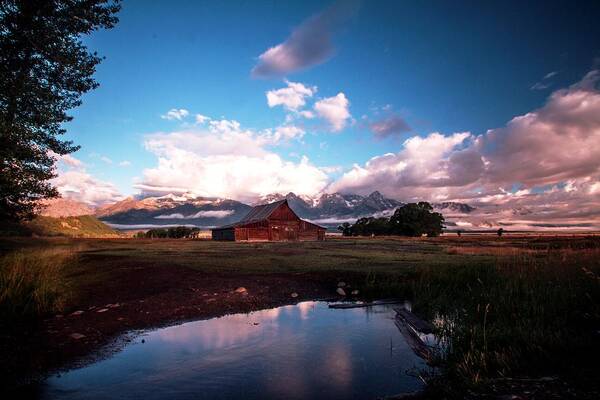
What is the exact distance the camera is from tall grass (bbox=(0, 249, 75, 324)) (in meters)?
9.84

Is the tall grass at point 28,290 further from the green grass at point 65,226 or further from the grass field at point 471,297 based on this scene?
the green grass at point 65,226

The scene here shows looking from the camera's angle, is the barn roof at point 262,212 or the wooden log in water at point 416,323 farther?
the barn roof at point 262,212

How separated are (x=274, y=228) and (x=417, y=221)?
46.5 meters

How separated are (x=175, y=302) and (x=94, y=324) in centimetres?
316

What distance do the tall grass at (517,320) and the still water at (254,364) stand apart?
1.25 meters

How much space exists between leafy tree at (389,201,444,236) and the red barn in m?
33.6

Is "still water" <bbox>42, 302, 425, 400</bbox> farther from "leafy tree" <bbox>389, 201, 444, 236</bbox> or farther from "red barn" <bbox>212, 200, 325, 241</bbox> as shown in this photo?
"leafy tree" <bbox>389, 201, 444, 236</bbox>

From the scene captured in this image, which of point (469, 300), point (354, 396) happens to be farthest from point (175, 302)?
point (469, 300)

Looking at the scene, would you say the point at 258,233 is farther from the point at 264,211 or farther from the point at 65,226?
the point at 65,226

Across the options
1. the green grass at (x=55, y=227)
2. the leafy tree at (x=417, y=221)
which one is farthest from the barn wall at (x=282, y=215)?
the leafy tree at (x=417, y=221)

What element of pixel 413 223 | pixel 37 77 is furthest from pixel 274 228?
pixel 37 77

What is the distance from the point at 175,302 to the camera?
12742 mm

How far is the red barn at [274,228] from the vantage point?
69.8m

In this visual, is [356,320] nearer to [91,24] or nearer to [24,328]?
[24,328]
